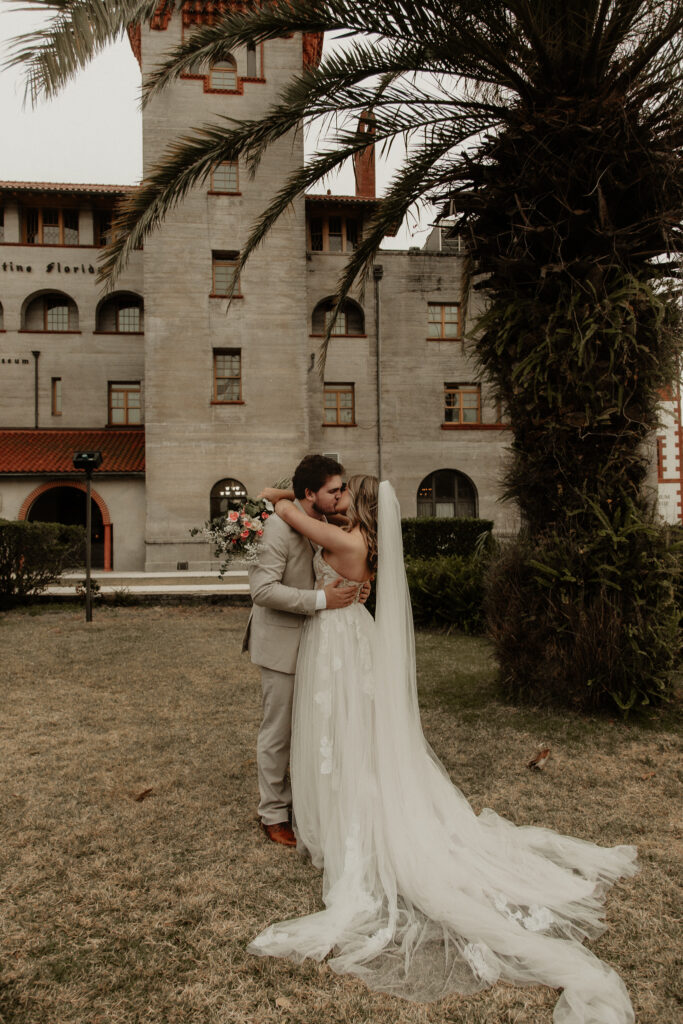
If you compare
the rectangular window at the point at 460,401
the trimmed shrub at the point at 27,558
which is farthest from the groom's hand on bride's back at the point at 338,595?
the rectangular window at the point at 460,401

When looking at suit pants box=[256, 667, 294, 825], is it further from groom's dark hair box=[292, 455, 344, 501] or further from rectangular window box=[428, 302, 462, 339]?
rectangular window box=[428, 302, 462, 339]

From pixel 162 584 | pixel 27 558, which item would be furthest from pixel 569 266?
pixel 162 584

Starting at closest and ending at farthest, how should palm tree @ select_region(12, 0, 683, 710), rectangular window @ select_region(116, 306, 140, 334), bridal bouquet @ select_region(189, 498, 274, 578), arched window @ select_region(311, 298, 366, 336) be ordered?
1. bridal bouquet @ select_region(189, 498, 274, 578)
2. palm tree @ select_region(12, 0, 683, 710)
3. arched window @ select_region(311, 298, 366, 336)
4. rectangular window @ select_region(116, 306, 140, 334)

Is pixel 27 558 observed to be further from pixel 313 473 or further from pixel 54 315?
pixel 54 315

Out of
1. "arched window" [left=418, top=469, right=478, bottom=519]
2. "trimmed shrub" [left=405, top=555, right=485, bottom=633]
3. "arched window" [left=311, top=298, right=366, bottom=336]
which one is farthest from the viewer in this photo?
"arched window" [left=311, top=298, right=366, bottom=336]

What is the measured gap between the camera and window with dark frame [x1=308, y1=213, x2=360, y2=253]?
26.9 meters

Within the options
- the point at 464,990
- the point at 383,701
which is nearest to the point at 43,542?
the point at 383,701

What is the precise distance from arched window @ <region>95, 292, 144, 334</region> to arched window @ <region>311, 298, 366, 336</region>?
6929 millimetres

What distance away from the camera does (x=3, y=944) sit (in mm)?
2809

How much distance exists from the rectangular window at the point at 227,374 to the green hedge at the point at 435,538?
10225 millimetres

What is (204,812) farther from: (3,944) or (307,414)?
(307,414)

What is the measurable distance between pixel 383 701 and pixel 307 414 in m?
21.1

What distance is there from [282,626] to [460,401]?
2415cm

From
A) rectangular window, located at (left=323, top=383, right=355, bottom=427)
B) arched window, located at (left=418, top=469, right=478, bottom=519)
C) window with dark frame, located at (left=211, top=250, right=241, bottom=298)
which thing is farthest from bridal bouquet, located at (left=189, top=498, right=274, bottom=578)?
arched window, located at (left=418, top=469, right=478, bottom=519)
